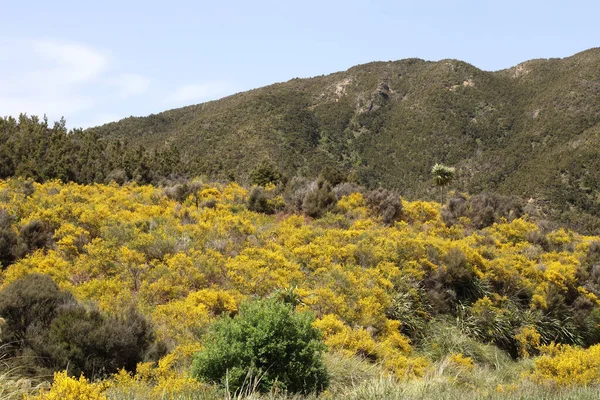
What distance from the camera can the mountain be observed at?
61000 millimetres

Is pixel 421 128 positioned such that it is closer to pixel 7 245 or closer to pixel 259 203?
pixel 259 203

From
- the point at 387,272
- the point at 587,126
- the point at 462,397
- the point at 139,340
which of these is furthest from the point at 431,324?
the point at 587,126

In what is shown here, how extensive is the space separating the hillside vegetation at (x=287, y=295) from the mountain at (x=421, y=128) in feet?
118

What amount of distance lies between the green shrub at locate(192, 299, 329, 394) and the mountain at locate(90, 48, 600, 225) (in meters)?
45.8

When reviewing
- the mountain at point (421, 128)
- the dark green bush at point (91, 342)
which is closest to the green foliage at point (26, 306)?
the dark green bush at point (91, 342)

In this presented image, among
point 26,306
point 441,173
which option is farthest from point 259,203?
point 441,173

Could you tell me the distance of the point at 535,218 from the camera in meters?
22.2

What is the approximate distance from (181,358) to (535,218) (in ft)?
66.0

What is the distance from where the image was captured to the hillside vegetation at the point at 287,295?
6535mm

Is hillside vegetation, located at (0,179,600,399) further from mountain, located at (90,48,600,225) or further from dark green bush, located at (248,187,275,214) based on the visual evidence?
mountain, located at (90,48,600,225)

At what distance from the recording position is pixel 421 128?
84.2m

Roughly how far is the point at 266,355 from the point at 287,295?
11.3ft

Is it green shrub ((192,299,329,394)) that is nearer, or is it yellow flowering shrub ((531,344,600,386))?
green shrub ((192,299,329,394))

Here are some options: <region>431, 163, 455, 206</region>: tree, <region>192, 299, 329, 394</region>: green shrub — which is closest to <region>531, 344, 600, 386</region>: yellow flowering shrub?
<region>192, 299, 329, 394</region>: green shrub
